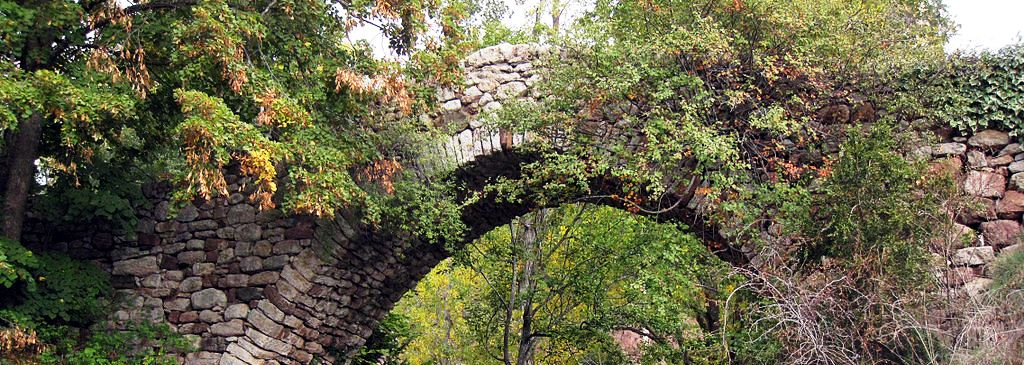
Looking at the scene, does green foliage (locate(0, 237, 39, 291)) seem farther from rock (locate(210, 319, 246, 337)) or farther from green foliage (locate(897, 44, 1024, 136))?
green foliage (locate(897, 44, 1024, 136))

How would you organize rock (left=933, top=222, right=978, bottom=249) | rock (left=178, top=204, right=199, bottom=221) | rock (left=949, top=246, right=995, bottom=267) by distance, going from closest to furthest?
rock (left=933, top=222, right=978, bottom=249)
rock (left=949, top=246, right=995, bottom=267)
rock (left=178, top=204, right=199, bottom=221)

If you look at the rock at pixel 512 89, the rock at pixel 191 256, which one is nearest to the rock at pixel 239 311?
the rock at pixel 191 256

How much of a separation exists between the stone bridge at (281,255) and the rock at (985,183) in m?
2.68

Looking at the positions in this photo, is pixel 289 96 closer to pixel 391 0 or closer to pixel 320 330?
pixel 391 0

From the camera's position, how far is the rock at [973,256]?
20.2ft

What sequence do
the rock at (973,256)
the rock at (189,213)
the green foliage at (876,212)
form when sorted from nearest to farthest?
the green foliage at (876,212) < the rock at (973,256) < the rock at (189,213)

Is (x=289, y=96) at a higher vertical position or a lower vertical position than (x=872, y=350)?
higher

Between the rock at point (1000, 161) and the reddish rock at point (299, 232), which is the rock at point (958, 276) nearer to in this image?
the rock at point (1000, 161)

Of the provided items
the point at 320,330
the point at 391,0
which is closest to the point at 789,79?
the point at 391,0

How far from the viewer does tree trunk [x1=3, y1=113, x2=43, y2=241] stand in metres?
7.50

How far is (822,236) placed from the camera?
20.4 ft

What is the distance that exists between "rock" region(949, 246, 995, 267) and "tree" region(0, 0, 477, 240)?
387cm

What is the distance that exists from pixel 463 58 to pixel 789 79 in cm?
253

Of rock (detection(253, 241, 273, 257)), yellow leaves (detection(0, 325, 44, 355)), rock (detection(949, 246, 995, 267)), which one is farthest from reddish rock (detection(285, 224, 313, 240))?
rock (detection(949, 246, 995, 267))
